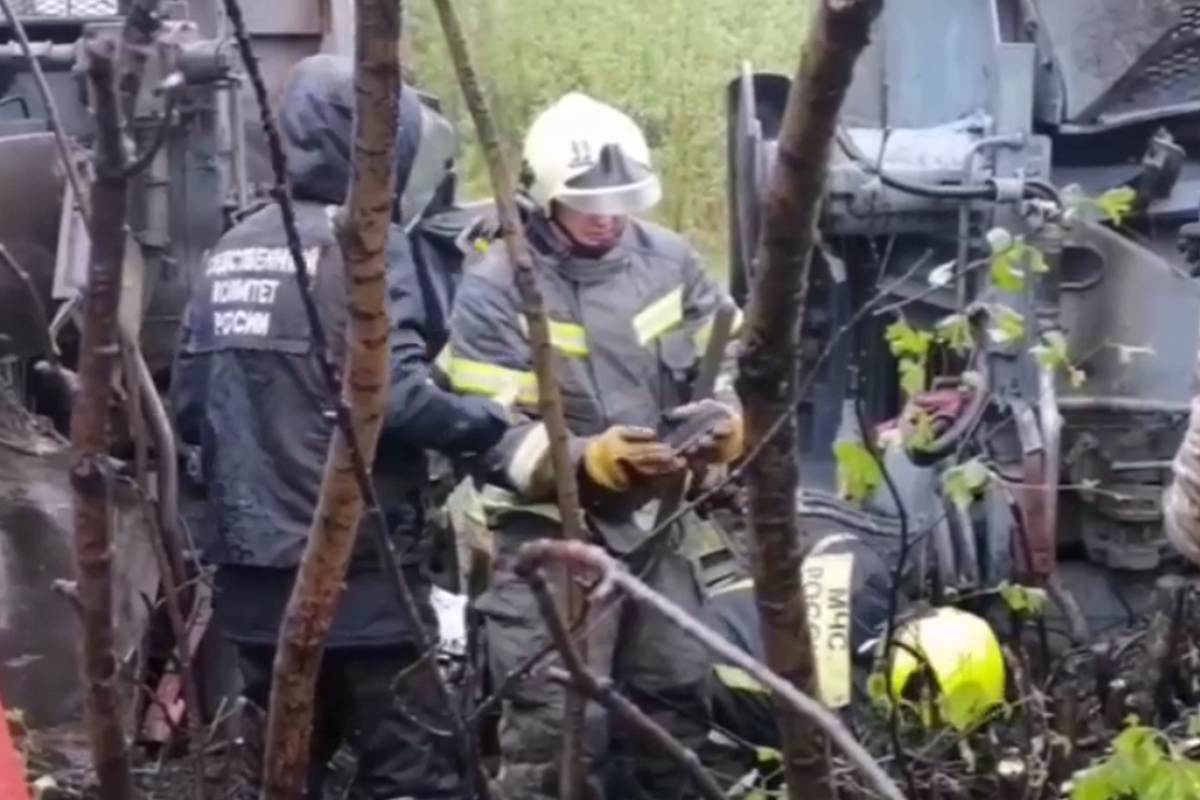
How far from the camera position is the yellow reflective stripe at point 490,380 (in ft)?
12.9

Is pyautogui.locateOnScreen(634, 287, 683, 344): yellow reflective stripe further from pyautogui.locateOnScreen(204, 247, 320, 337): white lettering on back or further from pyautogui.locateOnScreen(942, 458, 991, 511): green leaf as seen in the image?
pyautogui.locateOnScreen(942, 458, 991, 511): green leaf

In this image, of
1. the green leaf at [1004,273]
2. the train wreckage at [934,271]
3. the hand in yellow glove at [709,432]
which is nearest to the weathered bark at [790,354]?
the green leaf at [1004,273]

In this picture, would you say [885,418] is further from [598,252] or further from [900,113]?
[598,252]

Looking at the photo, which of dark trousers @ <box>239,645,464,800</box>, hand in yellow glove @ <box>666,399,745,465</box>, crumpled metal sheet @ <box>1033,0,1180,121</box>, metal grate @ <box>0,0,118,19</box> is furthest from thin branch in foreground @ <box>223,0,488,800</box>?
metal grate @ <box>0,0,118,19</box>

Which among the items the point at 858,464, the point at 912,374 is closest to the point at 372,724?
the point at 912,374

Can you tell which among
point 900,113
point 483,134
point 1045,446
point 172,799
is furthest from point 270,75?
point 483,134

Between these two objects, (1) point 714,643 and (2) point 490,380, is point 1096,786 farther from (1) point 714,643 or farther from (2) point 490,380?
(2) point 490,380

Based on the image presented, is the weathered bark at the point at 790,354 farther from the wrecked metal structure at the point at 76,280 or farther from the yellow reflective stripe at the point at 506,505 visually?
the yellow reflective stripe at the point at 506,505

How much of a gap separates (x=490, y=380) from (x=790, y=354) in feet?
8.22

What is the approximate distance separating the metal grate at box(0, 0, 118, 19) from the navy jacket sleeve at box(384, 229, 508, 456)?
220 centimetres

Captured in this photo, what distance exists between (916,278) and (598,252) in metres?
1.52

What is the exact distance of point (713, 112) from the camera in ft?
44.0

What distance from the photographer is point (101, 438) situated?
5.32 ft

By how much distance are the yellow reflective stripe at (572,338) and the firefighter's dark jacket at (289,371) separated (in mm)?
363
